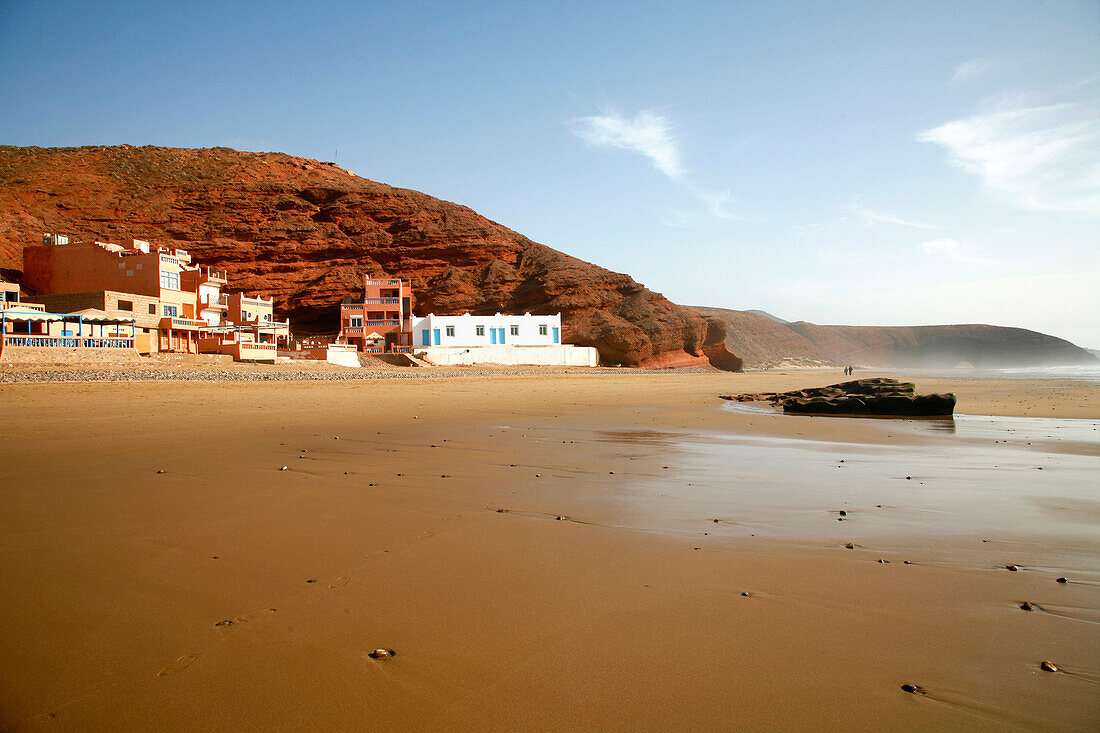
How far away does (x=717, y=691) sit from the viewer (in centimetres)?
231

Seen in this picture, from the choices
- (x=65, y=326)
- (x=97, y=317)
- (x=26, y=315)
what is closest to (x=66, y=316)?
(x=65, y=326)

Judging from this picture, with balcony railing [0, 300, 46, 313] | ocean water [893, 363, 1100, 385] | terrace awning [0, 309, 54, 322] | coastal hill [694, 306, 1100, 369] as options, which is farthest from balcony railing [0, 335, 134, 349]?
coastal hill [694, 306, 1100, 369]

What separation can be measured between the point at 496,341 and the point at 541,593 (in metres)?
48.9

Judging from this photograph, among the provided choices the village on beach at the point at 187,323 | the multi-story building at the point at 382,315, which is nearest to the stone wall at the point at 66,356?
the village on beach at the point at 187,323

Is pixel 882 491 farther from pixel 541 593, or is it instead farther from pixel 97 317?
pixel 97 317

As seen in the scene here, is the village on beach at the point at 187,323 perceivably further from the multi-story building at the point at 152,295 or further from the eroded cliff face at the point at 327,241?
the eroded cliff face at the point at 327,241

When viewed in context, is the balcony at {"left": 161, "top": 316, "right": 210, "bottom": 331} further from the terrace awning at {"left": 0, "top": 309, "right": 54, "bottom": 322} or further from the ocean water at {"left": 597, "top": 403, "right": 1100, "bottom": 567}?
the ocean water at {"left": 597, "top": 403, "right": 1100, "bottom": 567}

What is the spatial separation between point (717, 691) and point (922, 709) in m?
0.75

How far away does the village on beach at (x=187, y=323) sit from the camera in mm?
32375

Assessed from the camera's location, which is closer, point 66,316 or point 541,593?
point 541,593

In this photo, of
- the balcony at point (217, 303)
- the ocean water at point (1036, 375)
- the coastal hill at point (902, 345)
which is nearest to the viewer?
the ocean water at point (1036, 375)

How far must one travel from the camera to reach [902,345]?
141m

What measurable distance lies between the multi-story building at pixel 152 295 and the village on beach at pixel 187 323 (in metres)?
0.08

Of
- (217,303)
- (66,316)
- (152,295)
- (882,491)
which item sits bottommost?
(882,491)
